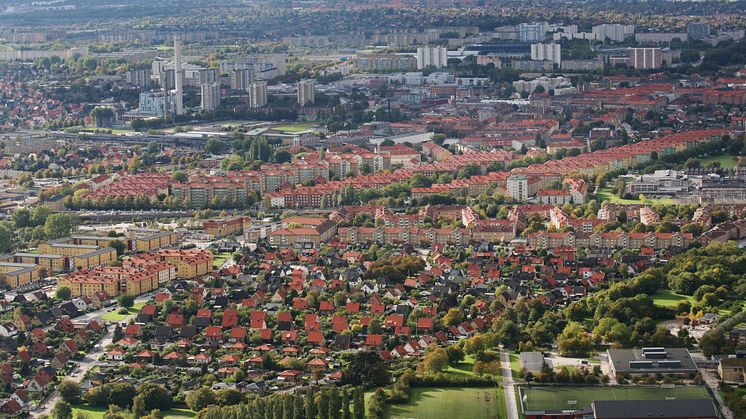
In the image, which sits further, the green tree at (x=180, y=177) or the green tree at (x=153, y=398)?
the green tree at (x=180, y=177)

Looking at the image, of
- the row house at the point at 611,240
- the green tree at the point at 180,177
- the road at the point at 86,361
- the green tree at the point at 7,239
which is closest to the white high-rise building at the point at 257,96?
the green tree at the point at 180,177

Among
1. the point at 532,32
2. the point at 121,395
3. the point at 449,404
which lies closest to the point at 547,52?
the point at 532,32

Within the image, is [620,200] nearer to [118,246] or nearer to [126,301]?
[118,246]

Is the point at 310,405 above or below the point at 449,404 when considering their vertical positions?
above

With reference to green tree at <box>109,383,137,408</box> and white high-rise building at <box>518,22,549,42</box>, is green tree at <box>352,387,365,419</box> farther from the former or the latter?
white high-rise building at <box>518,22,549,42</box>

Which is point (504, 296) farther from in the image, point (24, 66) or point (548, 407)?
point (24, 66)

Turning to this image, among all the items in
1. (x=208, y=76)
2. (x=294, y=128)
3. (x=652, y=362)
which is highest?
(x=208, y=76)

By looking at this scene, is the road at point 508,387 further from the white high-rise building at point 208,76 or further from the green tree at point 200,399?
the white high-rise building at point 208,76
